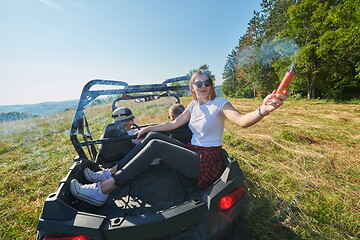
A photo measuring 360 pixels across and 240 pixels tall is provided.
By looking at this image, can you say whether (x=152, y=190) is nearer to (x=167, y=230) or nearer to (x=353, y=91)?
(x=167, y=230)

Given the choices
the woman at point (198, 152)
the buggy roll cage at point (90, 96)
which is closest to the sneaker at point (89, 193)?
the woman at point (198, 152)

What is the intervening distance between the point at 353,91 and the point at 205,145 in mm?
22880

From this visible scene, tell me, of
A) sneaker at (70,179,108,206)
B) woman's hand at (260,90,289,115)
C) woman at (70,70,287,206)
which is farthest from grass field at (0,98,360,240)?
woman's hand at (260,90,289,115)

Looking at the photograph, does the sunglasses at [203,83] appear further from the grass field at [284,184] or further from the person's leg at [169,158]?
the grass field at [284,184]

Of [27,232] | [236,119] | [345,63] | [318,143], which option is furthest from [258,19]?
[27,232]

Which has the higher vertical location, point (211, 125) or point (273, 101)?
A: point (273, 101)

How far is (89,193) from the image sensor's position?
158 cm

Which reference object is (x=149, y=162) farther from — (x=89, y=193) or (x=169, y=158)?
(x=89, y=193)

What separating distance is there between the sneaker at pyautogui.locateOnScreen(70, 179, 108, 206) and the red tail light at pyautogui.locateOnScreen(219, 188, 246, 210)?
121cm

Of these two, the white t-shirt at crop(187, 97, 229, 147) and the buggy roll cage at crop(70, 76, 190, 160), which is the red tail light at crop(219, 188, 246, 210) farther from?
the buggy roll cage at crop(70, 76, 190, 160)

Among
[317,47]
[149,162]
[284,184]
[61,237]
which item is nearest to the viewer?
[61,237]

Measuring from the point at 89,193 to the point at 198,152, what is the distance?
1.27m

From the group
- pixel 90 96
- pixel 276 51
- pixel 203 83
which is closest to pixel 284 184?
pixel 276 51

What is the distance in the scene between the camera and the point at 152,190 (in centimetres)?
190
